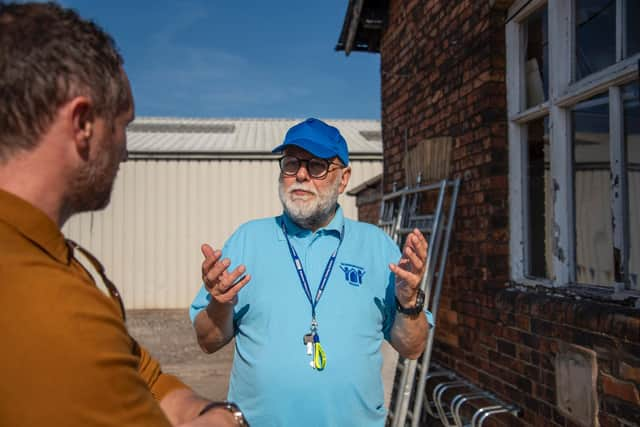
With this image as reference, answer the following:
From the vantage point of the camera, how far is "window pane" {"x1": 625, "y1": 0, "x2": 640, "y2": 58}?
8.52 feet

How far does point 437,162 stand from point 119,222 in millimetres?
9726

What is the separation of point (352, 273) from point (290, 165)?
650 mm

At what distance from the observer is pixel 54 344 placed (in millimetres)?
804

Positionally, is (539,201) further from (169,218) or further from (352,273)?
(169,218)

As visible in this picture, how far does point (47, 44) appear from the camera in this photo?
97 cm

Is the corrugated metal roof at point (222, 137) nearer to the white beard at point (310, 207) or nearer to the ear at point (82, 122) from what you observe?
the white beard at point (310, 207)

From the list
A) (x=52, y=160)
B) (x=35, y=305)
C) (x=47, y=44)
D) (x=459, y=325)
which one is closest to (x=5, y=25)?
(x=47, y=44)

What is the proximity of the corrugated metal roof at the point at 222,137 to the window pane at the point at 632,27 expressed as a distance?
1037cm

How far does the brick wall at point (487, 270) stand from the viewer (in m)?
2.54

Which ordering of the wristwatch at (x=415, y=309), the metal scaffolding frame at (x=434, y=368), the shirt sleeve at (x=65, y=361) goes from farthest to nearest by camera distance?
1. the metal scaffolding frame at (x=434, y=368)
2. the wristwatch at (x=415, y=309)
3. the shirt sleeve at (x=65, y=361)

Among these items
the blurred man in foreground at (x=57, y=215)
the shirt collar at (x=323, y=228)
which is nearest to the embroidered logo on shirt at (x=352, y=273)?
the shirt collar at (x=323, y=228)

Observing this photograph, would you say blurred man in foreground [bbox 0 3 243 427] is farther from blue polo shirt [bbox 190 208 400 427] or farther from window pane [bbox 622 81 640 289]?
window pane [bbox 622 81 640 289]

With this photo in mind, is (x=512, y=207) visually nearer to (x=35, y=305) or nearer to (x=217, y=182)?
(x=35, y=305)

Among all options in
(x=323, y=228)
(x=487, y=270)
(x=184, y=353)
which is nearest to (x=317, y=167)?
(x=323, y=228)
